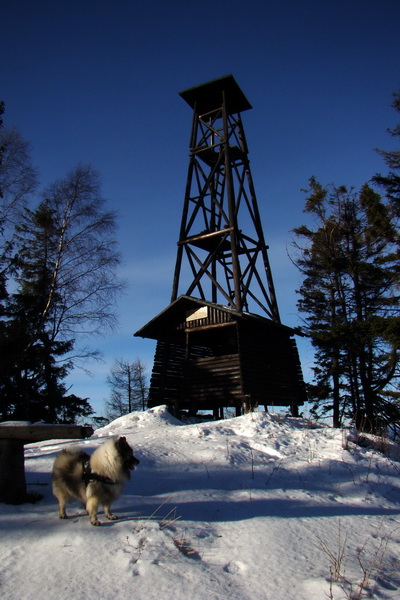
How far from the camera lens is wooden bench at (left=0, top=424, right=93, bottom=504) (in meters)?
4.79

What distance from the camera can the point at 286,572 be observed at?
367 centimetres

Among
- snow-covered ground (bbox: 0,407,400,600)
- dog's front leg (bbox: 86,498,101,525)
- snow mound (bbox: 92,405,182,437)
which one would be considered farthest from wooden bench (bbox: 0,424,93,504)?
snow mound (bbox: 92,405,182,437)

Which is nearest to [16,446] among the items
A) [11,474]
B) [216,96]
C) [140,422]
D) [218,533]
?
[11,474]

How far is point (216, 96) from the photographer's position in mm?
20047

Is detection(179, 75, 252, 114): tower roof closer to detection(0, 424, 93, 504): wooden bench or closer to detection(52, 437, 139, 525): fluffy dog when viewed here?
detection(0, 424, 93, 504): wooden bench

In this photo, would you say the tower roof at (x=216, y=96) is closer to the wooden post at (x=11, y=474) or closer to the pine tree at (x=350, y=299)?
the pine tree at (x=350, y=299)

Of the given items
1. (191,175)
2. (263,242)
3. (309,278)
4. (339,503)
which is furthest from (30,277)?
(339,503)

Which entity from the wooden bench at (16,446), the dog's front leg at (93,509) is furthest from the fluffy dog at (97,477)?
the wooden bench at (16,446)

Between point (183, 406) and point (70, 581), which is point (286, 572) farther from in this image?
point (183, 406)

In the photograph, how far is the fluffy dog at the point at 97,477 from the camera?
14.0 feet

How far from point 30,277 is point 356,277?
51.7 feet

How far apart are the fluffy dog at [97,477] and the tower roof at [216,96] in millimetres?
18068

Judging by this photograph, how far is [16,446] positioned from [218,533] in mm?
2547

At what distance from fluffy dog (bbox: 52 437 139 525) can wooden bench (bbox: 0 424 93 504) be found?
0.35m
